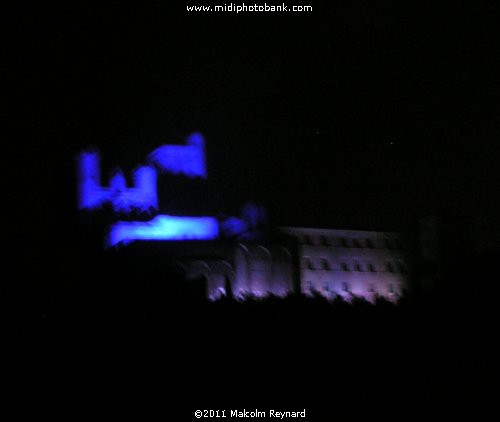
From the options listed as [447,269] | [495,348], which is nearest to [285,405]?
[495,348]

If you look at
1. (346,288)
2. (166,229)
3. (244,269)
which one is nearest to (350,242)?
(346,288)

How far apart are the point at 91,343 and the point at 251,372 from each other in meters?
3.92

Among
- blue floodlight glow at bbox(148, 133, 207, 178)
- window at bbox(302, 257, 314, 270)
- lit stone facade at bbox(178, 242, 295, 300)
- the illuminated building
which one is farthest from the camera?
window at bbox(302, 257, 314, 270)

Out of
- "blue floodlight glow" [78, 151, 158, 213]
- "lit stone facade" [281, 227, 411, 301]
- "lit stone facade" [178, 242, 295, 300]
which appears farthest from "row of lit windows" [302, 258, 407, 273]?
"blue floodlight glow" [78, 151, 158, 213]

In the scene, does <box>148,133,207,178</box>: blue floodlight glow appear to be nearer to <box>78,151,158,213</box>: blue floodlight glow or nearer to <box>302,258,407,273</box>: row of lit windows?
<box>78,151,158,213</box>: blue floodlight glow

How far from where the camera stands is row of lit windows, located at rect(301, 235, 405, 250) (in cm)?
4491

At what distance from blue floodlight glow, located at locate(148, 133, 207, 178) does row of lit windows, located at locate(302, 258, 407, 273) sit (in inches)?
273

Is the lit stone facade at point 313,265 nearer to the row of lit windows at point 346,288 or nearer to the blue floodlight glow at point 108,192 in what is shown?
the row of lit windows at point 346,288

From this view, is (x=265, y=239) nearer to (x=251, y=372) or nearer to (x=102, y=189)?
(x=102, y=189)

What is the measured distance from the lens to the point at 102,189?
39469mm

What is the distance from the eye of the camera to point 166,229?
3909cm

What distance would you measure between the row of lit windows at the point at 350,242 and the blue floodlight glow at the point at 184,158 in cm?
649

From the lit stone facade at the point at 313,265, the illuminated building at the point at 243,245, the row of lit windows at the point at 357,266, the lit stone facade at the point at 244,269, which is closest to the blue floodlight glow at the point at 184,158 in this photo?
the illuminated building at the point at 243,245

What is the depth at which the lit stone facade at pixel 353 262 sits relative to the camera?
145ft
